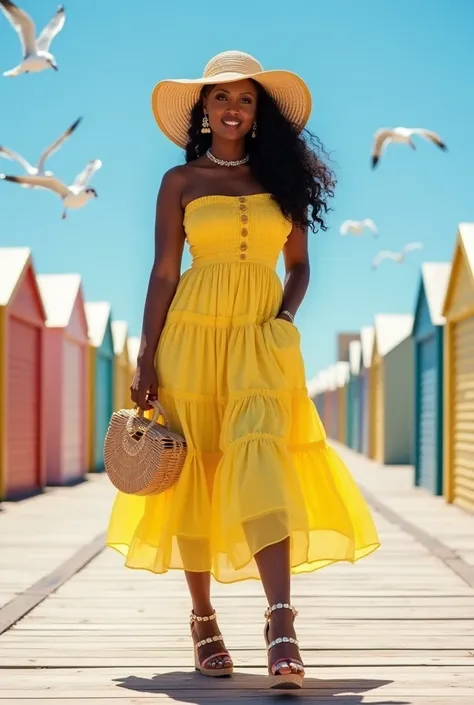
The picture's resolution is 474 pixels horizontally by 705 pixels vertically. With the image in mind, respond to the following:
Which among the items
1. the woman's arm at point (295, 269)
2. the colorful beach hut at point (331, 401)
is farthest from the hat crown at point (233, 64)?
the colorful beach hut at point (331, 401)

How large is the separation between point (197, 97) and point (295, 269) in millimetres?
681

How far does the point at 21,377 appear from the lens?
13828mm

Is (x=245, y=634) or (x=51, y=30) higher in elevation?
(x=51, y=30)

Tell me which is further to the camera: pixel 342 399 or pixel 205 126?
pixel 342 399

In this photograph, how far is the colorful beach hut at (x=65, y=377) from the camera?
637 inches

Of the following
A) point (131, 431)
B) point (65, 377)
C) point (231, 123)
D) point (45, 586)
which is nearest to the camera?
point (131, 431)

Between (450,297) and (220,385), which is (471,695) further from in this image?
(450,297)

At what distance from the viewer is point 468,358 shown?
→ 1139 centimetres

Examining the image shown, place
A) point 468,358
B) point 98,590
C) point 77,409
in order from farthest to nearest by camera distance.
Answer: point 77,409
point 468,358
point 98,590

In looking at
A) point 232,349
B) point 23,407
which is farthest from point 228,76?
point 23,407

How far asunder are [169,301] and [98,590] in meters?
2.43

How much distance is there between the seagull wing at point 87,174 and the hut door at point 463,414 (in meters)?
6.85

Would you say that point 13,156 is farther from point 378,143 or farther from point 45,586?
point 45,586

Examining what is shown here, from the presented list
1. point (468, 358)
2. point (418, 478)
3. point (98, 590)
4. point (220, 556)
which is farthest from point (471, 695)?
point (418, 478)
